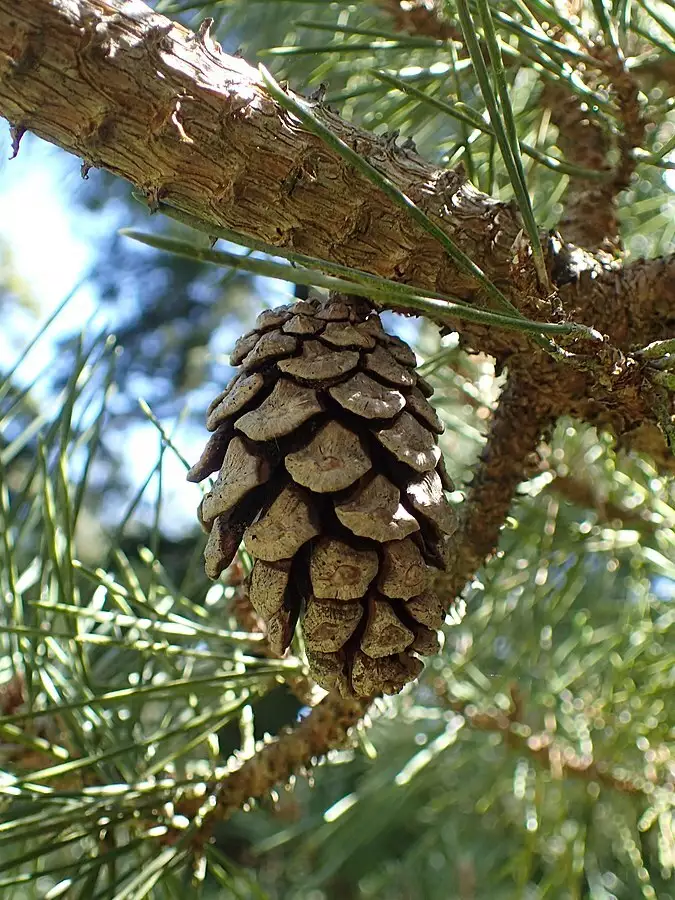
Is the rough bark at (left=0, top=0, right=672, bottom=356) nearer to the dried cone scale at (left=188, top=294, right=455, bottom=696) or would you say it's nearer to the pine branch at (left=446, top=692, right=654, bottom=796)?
the dried cone scale at (left=188, top=294, right=455, bottom=696)

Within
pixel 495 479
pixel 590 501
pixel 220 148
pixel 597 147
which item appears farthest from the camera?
pixel 590 501

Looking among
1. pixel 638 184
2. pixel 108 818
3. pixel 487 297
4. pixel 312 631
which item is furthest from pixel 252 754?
pixel 638 184

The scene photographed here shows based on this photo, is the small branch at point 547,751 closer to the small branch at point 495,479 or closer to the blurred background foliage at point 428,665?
the blurred background foliage at point 428,665

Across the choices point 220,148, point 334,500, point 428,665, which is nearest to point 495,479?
point 334,500

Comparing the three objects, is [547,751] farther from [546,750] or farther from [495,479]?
[495,479]

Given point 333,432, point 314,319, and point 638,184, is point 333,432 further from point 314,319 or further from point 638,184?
point 638,184

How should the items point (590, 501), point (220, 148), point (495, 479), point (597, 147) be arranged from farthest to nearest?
point (590, 501) → point (597, 147) → point (495, 479) → point (220, 148)

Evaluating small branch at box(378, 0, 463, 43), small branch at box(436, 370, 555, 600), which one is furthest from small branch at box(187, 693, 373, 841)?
small branch at box(378, 0, 463, 43)
